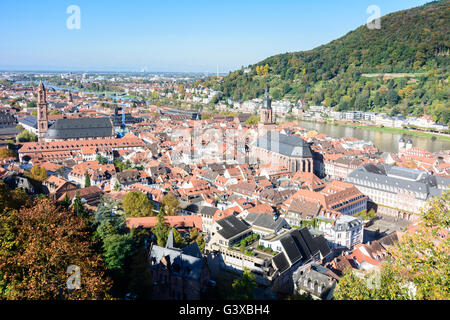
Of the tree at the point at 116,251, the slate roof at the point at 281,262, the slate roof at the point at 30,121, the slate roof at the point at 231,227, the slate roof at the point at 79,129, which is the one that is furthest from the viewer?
the slate roof at the point at 30,121

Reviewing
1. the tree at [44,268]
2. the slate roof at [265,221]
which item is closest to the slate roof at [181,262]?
the tree at [44,268]

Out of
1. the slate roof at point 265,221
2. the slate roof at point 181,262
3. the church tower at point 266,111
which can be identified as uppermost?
the church tower at point 266,111

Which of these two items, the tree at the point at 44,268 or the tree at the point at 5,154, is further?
the tree at the point at 5,154

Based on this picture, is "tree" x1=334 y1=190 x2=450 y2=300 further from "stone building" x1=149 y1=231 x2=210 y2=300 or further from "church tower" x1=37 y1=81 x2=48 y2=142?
"church tower" x1=37 y1=81 x2=48 y2=142

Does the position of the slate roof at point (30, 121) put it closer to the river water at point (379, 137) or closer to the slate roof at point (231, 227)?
the slate roof at point (231, 227)

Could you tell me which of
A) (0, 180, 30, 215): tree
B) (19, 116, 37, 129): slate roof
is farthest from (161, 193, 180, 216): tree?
(19, 116, 37, 129): slate roof

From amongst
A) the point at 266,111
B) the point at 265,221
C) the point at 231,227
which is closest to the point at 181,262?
the point at 231,227
